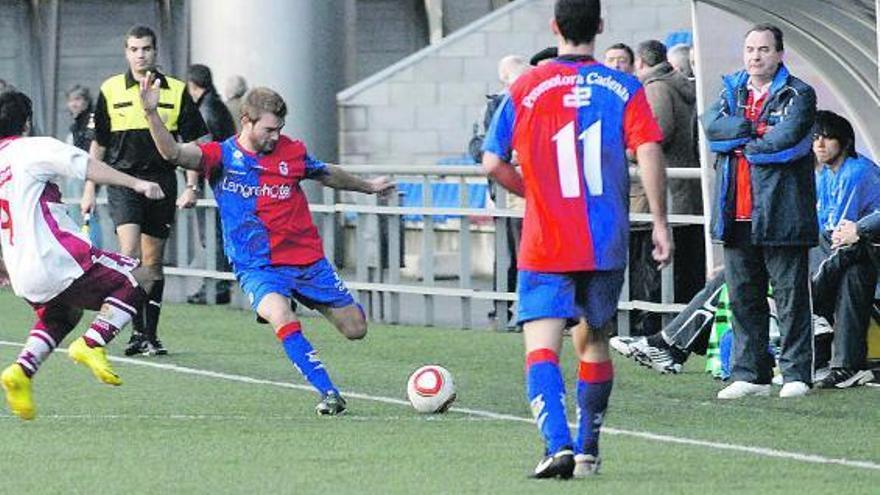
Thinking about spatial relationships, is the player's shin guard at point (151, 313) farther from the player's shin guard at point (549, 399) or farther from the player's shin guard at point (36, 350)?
the player's shin guard at point (549, 399)

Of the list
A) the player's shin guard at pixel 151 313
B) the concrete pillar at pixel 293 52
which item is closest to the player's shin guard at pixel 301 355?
the player's shin guard at pixel 151 313

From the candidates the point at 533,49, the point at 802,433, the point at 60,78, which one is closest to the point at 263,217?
the point at 802,433

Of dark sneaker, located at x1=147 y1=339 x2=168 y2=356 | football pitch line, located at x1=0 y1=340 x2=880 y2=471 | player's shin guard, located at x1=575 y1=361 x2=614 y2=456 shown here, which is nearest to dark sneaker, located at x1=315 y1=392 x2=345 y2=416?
football pitch line, located at x1=0 y1=340 x2=880 y2=471

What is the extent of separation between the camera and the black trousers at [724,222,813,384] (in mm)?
12578

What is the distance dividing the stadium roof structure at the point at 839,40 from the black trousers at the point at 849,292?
1337mm

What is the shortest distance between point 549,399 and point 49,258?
11.1 feet

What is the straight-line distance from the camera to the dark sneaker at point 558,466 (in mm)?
9195

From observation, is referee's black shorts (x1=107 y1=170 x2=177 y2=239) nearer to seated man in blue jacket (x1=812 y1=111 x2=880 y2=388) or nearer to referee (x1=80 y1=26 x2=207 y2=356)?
referee (x1=80 y1=26 x2=207 y2=356)

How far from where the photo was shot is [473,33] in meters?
22.9

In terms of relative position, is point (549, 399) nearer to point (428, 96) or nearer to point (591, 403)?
point (591, 403)

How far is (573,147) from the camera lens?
930 centimetres

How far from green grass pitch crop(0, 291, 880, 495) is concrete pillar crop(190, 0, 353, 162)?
301 inches

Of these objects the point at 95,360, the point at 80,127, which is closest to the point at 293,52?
the point at 80,127

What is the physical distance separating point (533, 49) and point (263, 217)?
10.5 m
